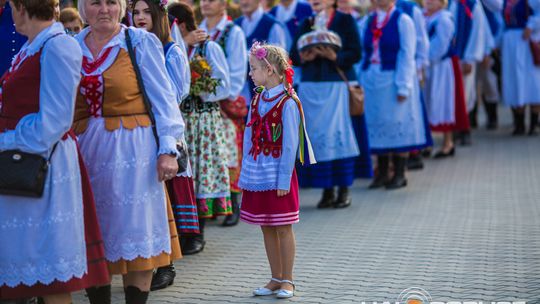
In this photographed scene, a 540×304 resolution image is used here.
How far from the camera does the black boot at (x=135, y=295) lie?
490 centimetres

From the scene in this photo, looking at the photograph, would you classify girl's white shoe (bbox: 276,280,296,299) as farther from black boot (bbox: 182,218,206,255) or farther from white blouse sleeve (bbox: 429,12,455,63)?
white blouse sleeve (bbox: 429,12,455,63)

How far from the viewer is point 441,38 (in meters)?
12.3

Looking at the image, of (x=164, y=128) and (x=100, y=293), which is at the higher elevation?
(x=164, y=128)

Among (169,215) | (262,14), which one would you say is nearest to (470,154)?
(262,14)

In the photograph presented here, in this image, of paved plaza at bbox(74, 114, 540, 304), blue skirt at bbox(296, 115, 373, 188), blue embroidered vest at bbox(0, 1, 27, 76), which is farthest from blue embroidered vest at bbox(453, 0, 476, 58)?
blue embroidered vest at bbox(0, 1, 27, 76)

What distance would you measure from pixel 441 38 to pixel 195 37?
575 cm

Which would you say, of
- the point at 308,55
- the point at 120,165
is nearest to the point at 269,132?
the point at 120,165

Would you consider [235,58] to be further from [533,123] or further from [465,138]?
[533,123]

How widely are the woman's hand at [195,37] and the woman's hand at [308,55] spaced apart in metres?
1.95

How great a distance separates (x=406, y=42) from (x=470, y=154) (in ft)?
10.8

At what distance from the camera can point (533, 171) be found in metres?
11.4

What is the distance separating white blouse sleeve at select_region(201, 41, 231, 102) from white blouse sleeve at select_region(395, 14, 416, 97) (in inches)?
125

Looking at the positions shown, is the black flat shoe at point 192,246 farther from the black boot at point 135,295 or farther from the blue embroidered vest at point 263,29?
the blue embroidered vest at point 263,29

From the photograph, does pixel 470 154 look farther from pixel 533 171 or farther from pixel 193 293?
pixel 193 293
